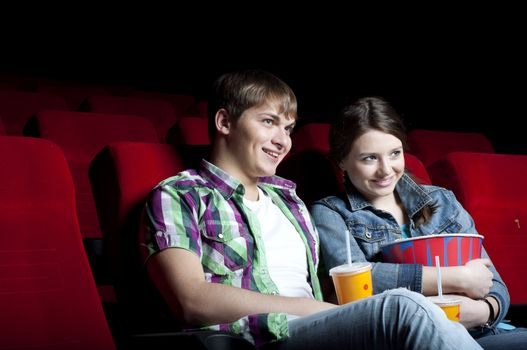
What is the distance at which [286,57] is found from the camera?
8.70 feet

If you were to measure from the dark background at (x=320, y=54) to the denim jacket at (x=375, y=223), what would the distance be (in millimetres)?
1117

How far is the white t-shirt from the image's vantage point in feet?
2.70

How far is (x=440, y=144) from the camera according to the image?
1.68 meters

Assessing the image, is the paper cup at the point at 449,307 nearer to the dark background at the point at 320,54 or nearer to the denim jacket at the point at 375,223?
the denim jacket at the point at 375,223

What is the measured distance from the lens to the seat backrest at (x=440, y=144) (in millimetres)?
1656

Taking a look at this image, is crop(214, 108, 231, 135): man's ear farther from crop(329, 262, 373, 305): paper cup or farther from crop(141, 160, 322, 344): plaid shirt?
crop(329, 262, 373, 305): paper cup

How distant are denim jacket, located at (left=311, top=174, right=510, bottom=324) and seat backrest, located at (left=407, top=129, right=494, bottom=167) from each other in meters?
0.67

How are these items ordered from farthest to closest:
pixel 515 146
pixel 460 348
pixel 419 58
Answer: pixel 419 58, pixel 515 146, pixel 460 348

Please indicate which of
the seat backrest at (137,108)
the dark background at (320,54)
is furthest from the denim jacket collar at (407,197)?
the dark background at (320,54)

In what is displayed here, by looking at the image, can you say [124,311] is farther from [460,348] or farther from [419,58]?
[419,58]

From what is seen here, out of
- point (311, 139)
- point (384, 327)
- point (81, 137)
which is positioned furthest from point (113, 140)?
point (384, 327)

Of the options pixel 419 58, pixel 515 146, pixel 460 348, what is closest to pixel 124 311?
pixel 460 348

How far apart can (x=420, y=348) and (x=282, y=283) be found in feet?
0.86

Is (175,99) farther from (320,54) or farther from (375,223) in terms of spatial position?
(375,223)
